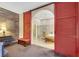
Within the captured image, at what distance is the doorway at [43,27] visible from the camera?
3666 millimetres

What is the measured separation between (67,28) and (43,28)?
0.81 m

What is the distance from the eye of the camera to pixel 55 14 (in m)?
3.85

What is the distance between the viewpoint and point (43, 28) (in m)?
3.79

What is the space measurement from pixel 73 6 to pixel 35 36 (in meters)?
1.59

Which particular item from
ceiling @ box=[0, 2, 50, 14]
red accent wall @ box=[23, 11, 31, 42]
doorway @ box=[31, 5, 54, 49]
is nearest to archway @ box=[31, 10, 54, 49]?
doorway @ box=[31, 5, 54, 49]

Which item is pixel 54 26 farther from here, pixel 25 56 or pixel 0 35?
pixel 0 35

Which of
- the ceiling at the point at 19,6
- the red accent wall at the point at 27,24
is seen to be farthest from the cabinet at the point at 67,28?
the red accent wall at the point at 27,24

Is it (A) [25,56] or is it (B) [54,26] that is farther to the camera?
(B) [54,26]

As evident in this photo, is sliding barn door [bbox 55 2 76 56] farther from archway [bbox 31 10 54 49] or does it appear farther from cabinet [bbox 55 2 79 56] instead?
Result: archway [bbox 31 10 54 49]

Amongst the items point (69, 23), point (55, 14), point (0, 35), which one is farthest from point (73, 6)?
point (0, 35)

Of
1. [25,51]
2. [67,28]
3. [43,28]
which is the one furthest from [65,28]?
[25,51]

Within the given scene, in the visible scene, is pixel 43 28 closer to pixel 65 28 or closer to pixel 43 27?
pixel 43 27

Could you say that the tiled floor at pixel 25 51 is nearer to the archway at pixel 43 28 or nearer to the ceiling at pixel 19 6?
the archway at pixel 43 28

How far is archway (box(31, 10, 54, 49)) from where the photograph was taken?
144 inches
